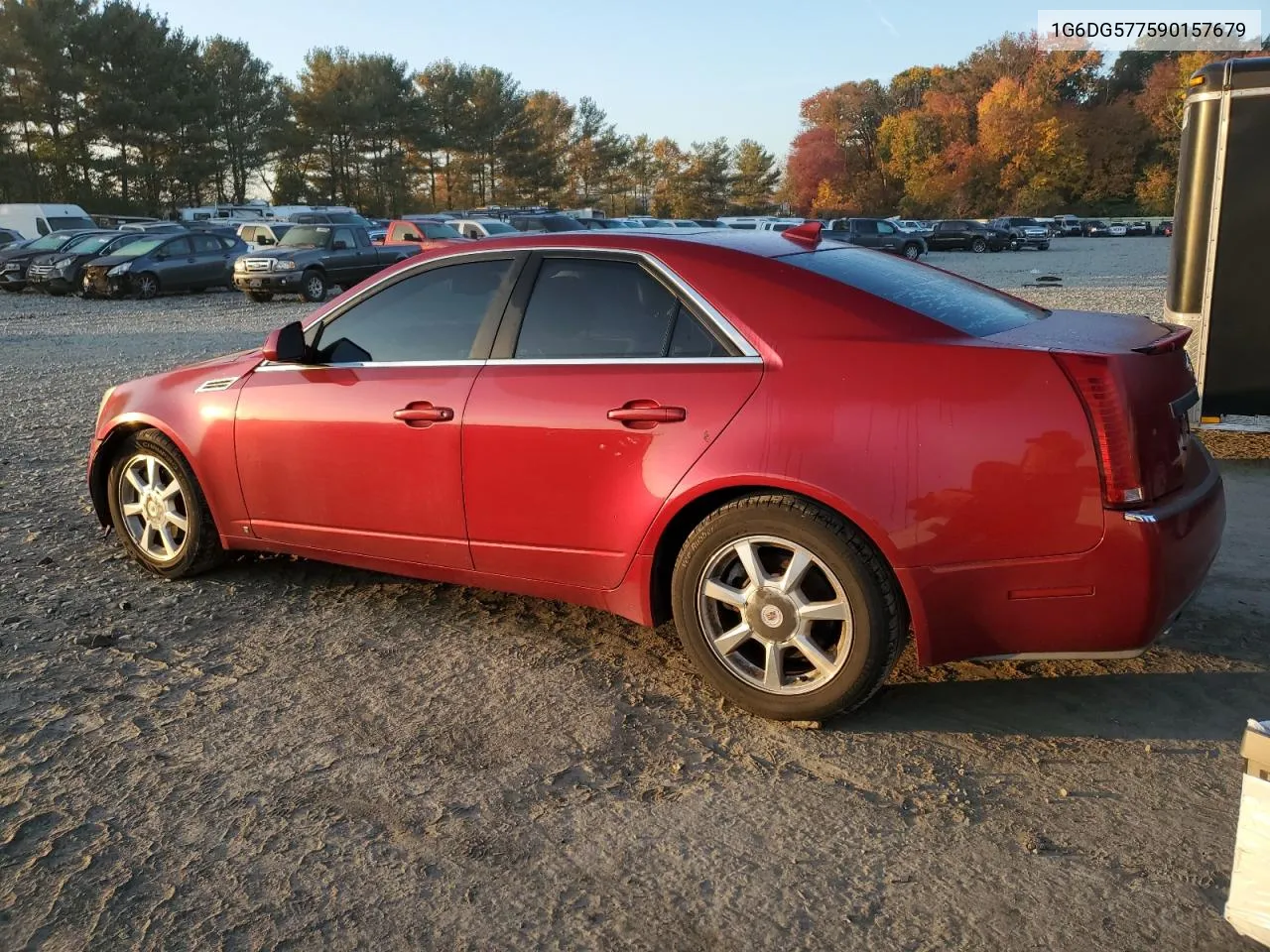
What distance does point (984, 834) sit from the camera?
114 inches

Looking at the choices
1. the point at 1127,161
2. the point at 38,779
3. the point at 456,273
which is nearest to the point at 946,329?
the point at 456,273

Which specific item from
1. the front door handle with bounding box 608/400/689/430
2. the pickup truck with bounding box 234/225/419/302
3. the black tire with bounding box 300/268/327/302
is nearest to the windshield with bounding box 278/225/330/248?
the pickup truck with bounding box 234/225/419/302

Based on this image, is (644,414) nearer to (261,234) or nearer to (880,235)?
(261,234)

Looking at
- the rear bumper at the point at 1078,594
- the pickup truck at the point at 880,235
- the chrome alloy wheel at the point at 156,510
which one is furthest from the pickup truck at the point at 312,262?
the rear bumper at the point at 1078,594

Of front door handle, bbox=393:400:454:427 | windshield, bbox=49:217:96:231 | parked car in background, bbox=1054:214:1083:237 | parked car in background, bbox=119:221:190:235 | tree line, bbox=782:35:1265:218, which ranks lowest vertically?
parked car in background, bbox=1054:214:1083:237

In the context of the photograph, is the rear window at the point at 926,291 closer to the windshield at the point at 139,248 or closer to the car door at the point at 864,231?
the windshield at the point at 139,248

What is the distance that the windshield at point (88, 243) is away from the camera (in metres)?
25.7

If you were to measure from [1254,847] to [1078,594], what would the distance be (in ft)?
3.13

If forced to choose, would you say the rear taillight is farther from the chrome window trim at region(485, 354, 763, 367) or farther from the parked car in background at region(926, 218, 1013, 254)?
the parked car in background at region(926, 218, 1013, 254)

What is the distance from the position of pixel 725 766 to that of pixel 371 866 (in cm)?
108

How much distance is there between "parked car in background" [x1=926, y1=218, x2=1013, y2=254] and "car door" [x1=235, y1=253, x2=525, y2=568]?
47.1m

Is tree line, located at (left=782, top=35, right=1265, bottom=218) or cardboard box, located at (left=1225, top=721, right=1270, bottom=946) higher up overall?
tree line, located at (left=782, top=35, right=1265, bottom=218)

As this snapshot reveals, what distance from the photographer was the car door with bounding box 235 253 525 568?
4129 millimetres

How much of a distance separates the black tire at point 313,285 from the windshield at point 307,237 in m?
0.77
